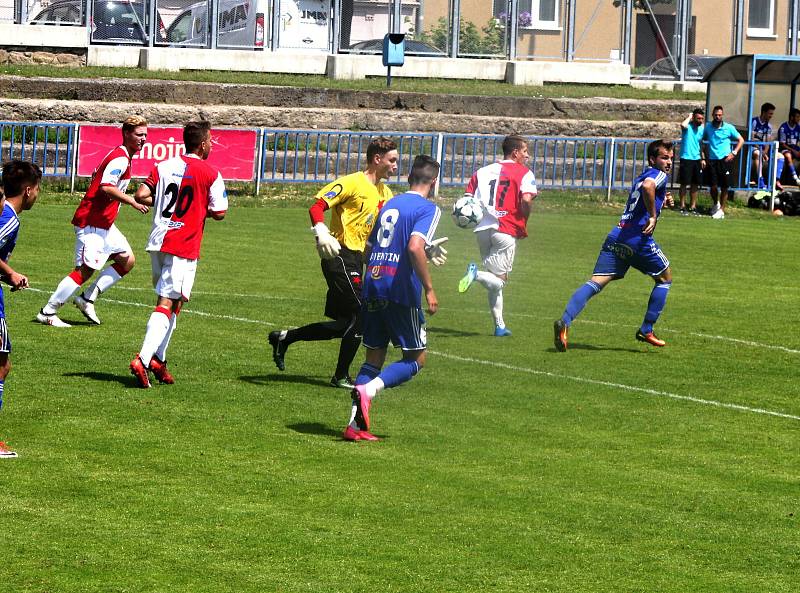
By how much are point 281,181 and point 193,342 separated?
1500cm

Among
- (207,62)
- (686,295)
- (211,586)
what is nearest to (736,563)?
(211,586)

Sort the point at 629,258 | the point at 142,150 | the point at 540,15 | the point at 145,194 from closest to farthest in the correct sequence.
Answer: the point at 145,194, the point at 629,258, the point at 142,150, the point at 540,15

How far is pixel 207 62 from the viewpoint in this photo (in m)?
34.7

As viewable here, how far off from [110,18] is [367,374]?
84.7ft

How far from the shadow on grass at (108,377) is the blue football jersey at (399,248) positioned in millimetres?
A: 2627

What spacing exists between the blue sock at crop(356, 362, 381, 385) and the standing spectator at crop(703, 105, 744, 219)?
19564 mm

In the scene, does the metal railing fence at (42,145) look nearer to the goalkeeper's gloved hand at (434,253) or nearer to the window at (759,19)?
the goalkeeper's gloved hand at (434,253)

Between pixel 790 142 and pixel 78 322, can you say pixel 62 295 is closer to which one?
pixel 78 322

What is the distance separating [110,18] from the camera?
3391 centimetres

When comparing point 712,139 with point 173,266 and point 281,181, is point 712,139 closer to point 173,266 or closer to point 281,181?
point 281,181

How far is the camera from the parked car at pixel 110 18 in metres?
33.3

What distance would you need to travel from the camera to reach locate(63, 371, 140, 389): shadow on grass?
37.8ft

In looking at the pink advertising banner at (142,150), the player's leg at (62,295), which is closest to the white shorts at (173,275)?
the player's leg at (62,295)

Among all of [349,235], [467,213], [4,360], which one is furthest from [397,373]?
[467,213]
